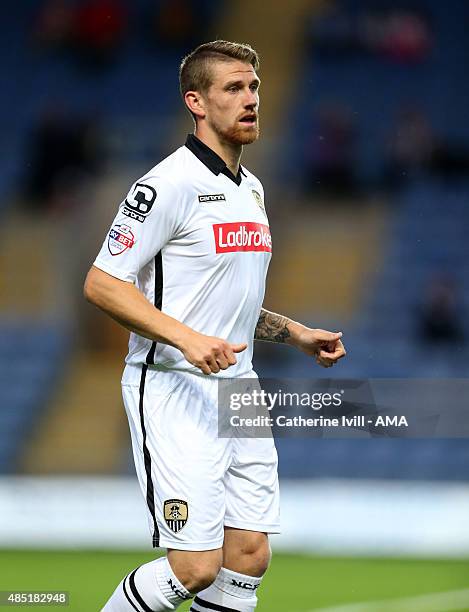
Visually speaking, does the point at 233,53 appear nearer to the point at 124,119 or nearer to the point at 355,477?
the point at 355,477

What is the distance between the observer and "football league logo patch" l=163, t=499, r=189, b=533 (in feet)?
14.1

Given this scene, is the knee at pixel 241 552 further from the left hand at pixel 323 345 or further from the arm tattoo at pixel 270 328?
the arm tattoo at pixel 270 328

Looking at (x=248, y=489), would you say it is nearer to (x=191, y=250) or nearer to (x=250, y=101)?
(x=191, y=250)

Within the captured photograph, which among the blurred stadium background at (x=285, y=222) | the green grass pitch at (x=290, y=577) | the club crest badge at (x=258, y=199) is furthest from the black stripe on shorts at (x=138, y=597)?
the blurred stadium background at (x=285, y=222)

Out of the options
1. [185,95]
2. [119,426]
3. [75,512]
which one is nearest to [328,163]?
[119,426]

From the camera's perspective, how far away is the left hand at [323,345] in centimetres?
471

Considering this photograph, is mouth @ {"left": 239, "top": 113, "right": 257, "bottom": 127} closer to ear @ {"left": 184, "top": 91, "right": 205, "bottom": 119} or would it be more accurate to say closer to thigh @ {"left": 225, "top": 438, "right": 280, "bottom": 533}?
ear @ {"left": 184, "top": 91, "right": 205, "bottom": 119}

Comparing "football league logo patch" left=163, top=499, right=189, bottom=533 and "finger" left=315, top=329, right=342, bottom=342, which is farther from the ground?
"finger" left=315, top=329, right=342, bottom=342

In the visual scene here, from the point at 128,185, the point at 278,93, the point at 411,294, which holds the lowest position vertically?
the point at 411,294

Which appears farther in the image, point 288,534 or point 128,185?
point 128,185

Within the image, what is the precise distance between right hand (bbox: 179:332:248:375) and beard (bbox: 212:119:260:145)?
2.85ft

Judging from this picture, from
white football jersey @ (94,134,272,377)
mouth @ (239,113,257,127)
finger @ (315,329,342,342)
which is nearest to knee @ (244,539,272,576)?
white football jersey @ (94,134,272,377)

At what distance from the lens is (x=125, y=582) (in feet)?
14.4

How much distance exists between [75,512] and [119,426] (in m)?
3.23
